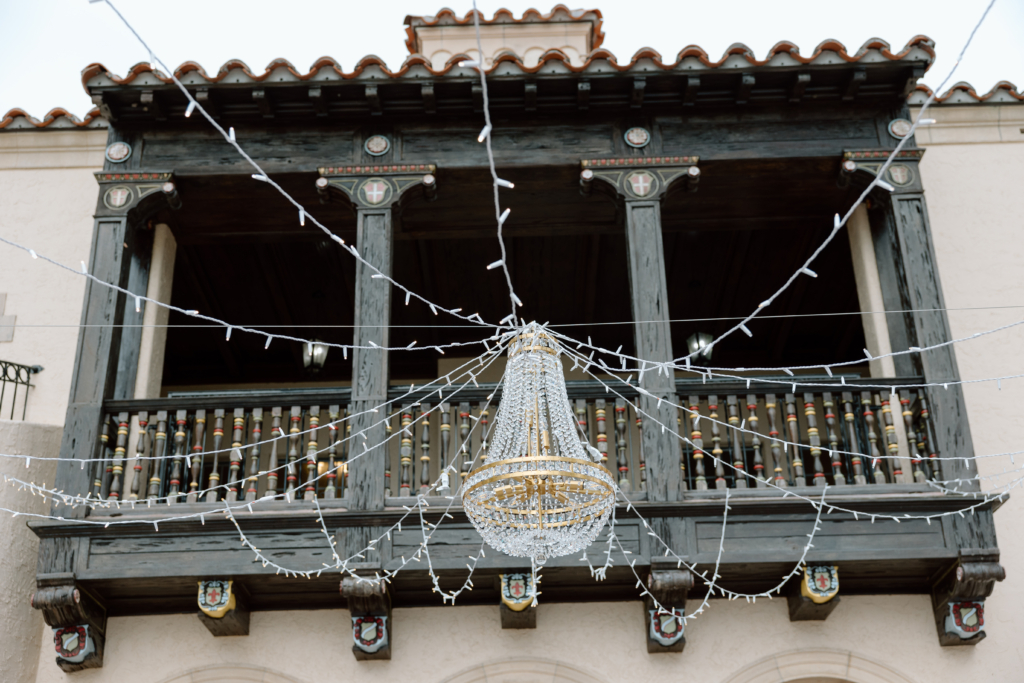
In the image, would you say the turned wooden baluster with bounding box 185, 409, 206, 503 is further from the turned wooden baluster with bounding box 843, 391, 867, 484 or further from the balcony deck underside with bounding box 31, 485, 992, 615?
the turned wooden baluster with bounding box 843, 391, 867, 484

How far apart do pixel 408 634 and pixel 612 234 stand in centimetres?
378

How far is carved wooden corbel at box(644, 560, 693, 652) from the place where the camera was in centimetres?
644

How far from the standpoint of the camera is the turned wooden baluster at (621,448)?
265 inches

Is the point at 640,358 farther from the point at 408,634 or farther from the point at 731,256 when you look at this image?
the point at 731,256

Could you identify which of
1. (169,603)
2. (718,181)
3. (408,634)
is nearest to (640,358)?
(718,181)

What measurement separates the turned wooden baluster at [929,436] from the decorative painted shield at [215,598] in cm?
448

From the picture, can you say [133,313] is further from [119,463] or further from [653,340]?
[653,340]

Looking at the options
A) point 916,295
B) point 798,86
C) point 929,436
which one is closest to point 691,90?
point 798,86

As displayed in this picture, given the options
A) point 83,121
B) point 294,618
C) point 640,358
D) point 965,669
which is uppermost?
point 83,121

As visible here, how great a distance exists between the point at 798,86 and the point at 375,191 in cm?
313

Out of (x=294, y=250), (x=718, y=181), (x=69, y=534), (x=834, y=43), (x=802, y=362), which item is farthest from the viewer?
(x=802, y=362)

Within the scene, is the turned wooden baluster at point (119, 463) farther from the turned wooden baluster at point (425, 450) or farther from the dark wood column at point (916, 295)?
the dark wood column at point (916, 295)

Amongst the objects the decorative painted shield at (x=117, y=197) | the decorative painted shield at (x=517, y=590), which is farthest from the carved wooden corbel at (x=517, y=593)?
the decorative painted shield at (x=117, y=197)

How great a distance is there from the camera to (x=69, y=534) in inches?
260
